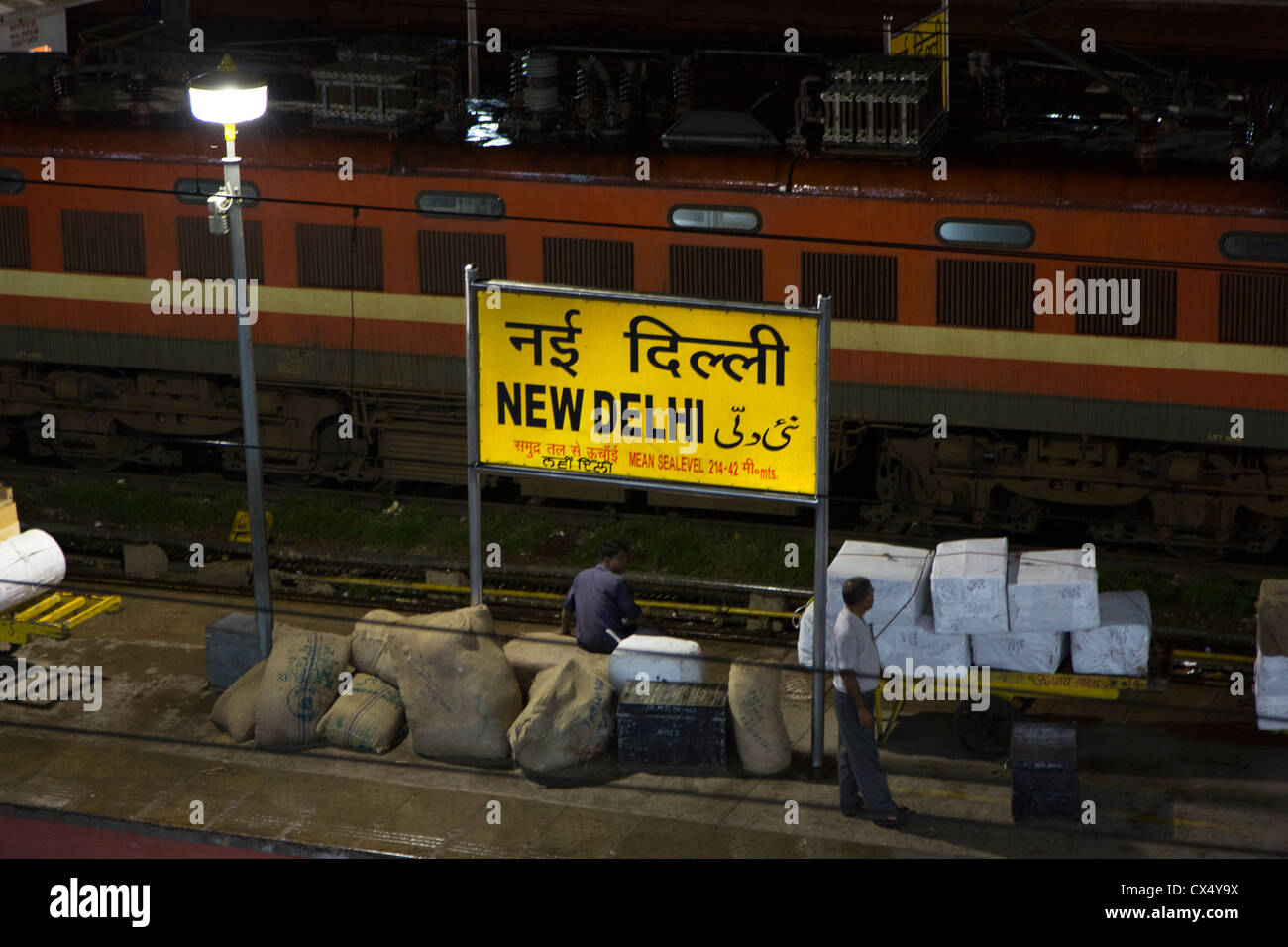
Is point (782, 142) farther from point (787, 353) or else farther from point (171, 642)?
point (171, 642)

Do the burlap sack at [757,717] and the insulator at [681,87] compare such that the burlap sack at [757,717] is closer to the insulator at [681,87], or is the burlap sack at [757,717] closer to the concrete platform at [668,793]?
the concrete platform at [668,793]

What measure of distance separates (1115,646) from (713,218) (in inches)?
246

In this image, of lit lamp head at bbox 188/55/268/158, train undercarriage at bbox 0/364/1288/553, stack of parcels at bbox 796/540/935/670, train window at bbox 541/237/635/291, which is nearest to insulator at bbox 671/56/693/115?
train window at bbox 541/237/635/291

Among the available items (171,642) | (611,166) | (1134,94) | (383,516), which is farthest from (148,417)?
(1134,94)

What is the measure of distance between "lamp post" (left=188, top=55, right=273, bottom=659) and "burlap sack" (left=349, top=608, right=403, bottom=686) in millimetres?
967

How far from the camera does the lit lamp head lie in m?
14.0

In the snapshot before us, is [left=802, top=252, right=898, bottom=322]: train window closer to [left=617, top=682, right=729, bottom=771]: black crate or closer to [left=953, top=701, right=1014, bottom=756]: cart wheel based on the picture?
[left=953, top=701, right=1014, bottom=756]: cart wheel

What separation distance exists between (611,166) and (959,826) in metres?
7.76

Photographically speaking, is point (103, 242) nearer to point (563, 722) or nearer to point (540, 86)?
point (540, 86)

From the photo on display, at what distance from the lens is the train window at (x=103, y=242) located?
1958cm

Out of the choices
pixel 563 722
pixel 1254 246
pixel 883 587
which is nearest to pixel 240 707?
pixel 563 722

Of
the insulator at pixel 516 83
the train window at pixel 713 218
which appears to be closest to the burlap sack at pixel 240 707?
the train window at pixel 713 218

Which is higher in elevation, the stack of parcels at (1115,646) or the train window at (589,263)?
the train window at (589,263)

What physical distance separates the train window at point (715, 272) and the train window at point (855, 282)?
483mm
